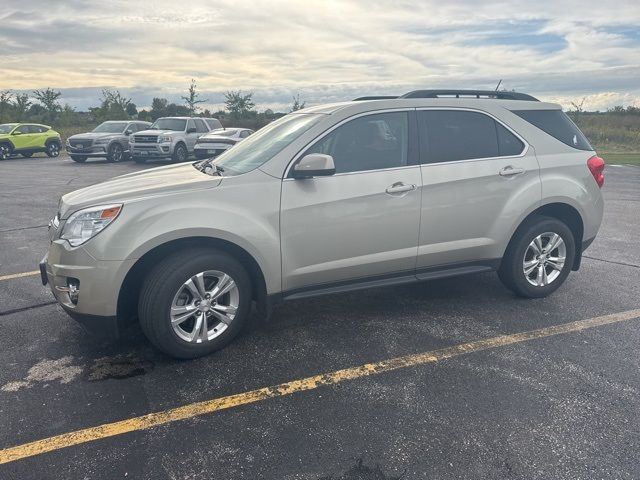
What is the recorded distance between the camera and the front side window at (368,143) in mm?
3875

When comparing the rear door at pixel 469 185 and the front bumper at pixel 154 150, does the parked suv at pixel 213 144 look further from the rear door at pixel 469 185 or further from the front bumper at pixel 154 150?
the rear door at pixel 469 185

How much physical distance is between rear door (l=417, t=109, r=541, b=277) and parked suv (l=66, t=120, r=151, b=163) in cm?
1820

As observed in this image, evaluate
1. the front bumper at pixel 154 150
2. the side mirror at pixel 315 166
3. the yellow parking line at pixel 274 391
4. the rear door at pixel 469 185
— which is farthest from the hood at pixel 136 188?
the front bumper at pixel 154 150

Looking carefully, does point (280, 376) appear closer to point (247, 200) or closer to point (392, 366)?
point (392, 366)

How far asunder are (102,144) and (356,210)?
723 inches

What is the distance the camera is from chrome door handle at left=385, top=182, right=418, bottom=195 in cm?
393

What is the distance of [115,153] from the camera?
20.0 m

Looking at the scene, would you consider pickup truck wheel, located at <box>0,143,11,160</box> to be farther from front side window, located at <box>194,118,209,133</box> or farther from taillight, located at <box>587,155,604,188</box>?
taillight, located at <box>587,155,604,188</box>

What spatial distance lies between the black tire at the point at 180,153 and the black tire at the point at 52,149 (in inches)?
344

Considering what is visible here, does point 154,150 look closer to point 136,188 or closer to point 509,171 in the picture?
point 136,188

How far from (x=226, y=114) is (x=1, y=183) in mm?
34669

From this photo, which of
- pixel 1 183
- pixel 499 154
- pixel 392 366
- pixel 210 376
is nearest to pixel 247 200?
pixel 210 376

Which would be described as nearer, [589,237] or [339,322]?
[339,322]

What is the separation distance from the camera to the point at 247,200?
355 centimetres
